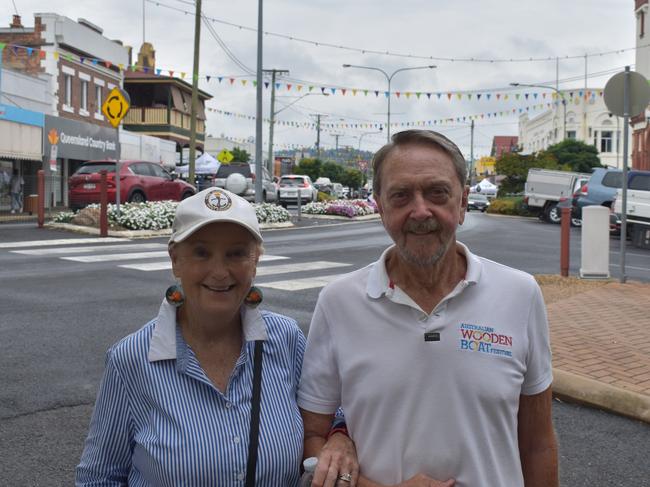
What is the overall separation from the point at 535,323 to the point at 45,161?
30.8 metres

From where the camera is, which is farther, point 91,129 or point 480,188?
point 480,188

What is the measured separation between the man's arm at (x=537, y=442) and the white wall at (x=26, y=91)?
1194 inches

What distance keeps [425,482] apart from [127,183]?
21.1m

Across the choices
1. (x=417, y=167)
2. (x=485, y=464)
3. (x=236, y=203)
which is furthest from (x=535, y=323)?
(x=236, y=203)

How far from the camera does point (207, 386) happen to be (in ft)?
7.40

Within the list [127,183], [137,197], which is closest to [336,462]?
[127,183]

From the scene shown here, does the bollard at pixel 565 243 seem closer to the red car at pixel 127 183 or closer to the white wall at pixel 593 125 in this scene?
the red car at pixel 127 183

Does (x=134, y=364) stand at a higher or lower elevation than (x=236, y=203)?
lower

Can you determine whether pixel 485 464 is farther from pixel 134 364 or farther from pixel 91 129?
pixel 91 129

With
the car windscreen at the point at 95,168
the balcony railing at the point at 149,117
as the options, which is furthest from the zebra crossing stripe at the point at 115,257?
the balcony railing at the point at 149,117

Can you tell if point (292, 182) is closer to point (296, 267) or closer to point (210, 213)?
point (296, 267)

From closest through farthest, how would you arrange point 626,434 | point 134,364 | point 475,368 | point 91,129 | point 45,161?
point 475,368, point 134,364, point 626,434, point 45,161, point 91,129

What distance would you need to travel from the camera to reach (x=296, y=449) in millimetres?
2316

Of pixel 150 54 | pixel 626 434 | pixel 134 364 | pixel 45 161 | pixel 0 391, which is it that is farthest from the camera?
pixel 150 54
